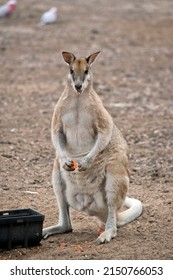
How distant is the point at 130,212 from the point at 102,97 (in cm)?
481

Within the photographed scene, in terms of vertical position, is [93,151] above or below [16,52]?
above

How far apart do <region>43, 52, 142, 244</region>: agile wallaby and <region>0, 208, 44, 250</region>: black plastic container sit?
1.09 ft

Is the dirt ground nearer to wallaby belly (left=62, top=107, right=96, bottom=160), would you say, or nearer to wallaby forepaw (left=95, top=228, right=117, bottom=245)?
wallaby forepaw (left=95, top=228, right=117, bottom=245)

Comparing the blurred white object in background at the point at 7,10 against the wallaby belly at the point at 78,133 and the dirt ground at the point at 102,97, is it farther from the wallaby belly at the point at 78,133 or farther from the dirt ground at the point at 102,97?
the wallaby belly at the point at 78,133

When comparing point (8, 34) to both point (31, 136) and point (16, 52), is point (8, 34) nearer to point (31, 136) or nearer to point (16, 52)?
point (16, 52)

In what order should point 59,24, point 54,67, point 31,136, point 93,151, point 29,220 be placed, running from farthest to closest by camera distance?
point 59,24, point 54,67, point 31,136, point 93,151, point 29,220

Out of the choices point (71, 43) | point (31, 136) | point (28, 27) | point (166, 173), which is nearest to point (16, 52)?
point (71, 43)

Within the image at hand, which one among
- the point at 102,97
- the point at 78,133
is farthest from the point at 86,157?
the point at 102,97

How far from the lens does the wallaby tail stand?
604 centimetres

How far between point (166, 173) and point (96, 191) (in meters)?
1.67

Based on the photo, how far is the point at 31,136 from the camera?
344 inches

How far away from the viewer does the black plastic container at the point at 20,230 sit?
5.44 m

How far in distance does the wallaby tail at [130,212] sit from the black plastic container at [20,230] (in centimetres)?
75

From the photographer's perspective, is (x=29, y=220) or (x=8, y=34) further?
(x=8, y=34)
